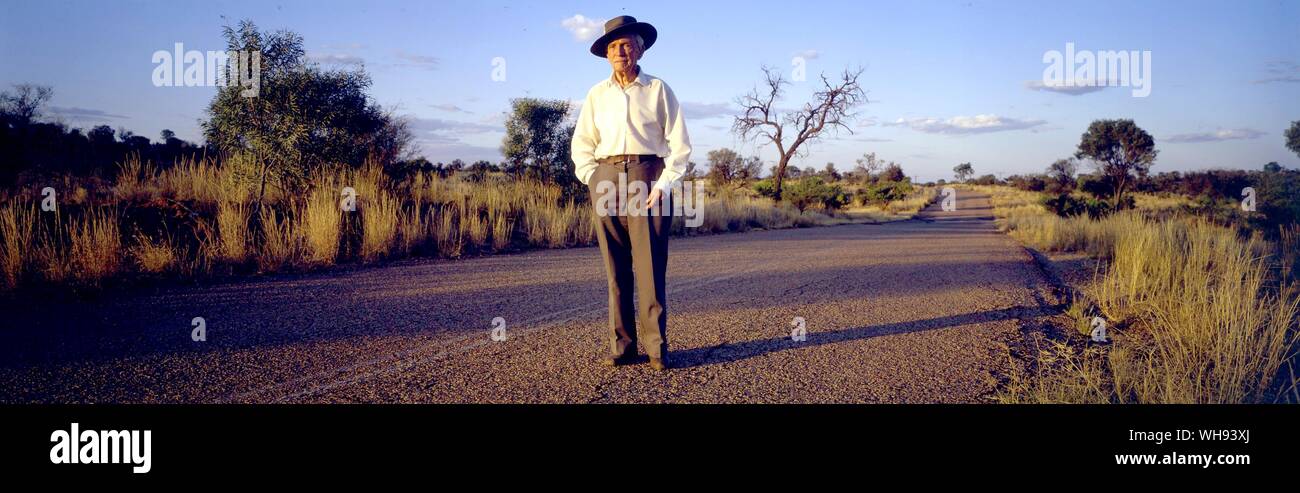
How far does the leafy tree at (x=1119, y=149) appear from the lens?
1048 inches

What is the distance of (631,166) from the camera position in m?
3.81

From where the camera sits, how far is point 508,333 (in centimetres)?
483

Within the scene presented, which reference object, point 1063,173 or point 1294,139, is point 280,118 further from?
point 1063,173

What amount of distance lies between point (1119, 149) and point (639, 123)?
103 feet

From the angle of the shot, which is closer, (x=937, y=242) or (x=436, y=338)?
(x=436, y=338)

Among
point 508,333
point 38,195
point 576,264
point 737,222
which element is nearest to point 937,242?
point 737,222

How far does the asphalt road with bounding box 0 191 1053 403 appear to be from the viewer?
345 cm

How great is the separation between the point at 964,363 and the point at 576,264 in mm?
6028

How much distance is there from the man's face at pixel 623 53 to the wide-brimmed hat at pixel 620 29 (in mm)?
36

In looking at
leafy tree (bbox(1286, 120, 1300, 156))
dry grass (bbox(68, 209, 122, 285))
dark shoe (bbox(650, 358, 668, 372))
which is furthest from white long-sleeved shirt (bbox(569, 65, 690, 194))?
leafy tree (bbox(1286, 120, 1300, 156))

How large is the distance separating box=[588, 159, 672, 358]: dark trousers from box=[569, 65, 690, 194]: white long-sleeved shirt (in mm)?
99
